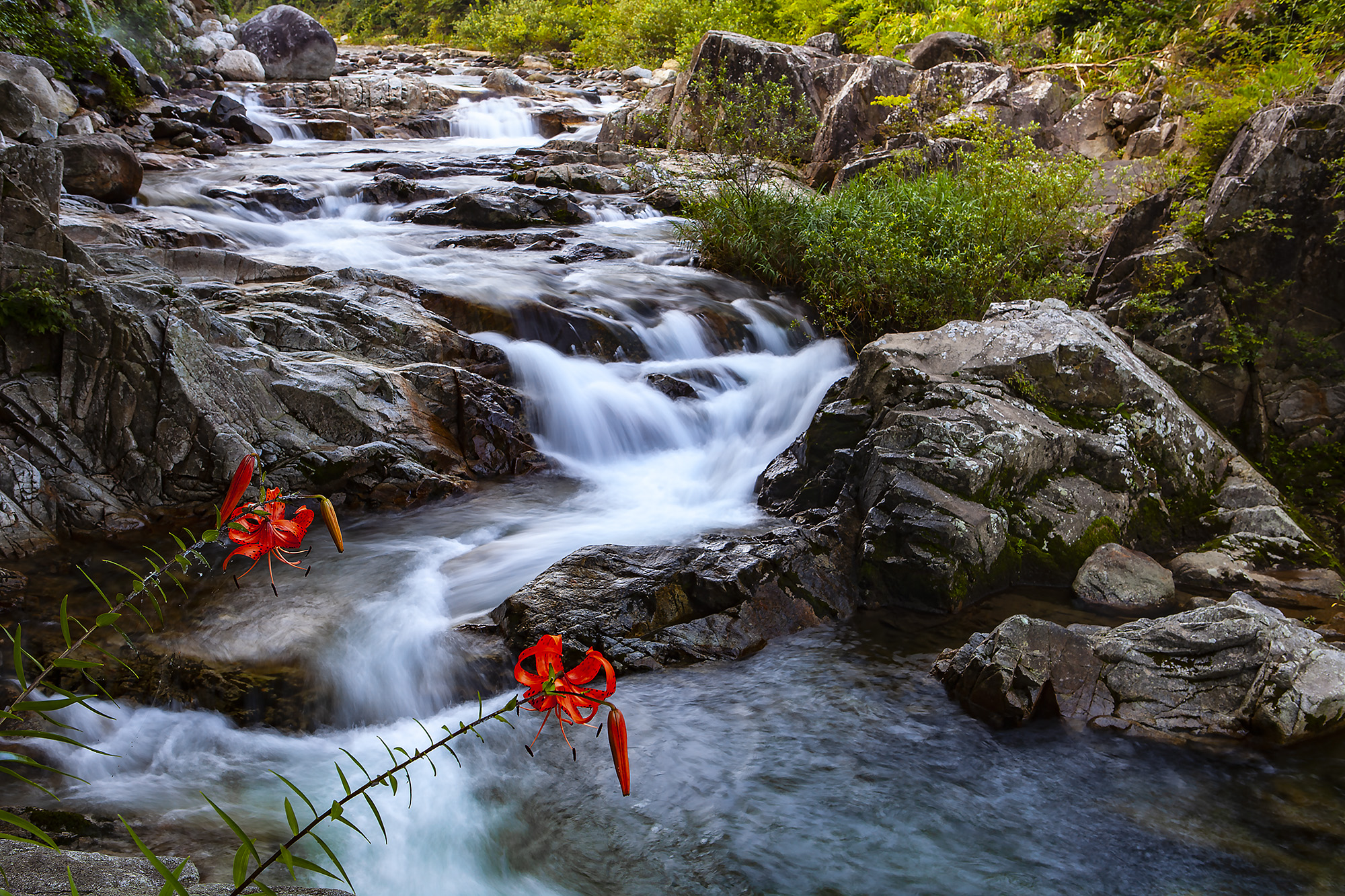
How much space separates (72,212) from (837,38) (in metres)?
14.5

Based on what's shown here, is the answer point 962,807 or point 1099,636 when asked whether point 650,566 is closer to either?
point 962,807

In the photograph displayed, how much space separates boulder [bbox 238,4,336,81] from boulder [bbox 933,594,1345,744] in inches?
986

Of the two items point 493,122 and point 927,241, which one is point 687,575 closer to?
point 927,241

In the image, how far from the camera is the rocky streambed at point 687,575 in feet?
10.7

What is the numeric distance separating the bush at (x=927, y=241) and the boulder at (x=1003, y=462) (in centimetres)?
138

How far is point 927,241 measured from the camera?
802 centimetres

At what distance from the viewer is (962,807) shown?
3.38 meters

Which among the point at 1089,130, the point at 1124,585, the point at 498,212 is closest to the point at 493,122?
the point at 498,212

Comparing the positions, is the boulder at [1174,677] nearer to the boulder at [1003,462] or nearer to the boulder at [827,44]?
the boulder at [1003,462]

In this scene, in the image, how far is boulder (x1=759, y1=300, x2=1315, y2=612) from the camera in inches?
201

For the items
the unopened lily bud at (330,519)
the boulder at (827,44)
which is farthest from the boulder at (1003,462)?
the boulder at (827,44)

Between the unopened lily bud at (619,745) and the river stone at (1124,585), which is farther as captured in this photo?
the river stone at (1124,585)

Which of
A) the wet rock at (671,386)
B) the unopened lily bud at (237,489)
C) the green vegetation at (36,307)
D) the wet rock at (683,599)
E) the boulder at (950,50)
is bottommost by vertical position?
the wet rock at (683,599)

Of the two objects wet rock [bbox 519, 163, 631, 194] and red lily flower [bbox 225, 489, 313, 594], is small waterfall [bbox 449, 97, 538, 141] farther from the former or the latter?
red lily flower [bbox 225, 489, 313, 594]
